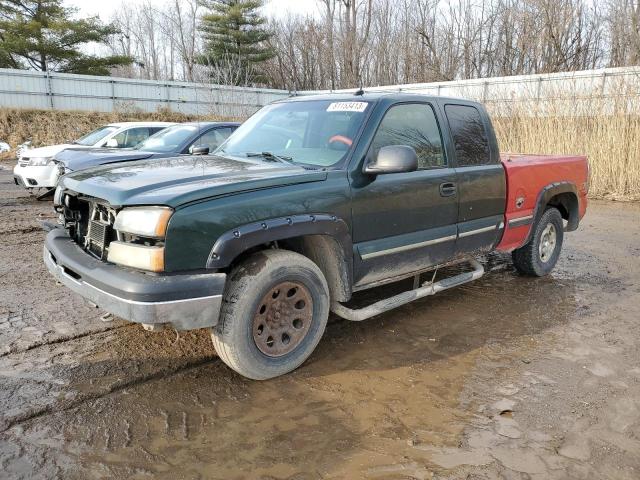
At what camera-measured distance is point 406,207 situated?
3834mm

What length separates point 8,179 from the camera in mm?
13586

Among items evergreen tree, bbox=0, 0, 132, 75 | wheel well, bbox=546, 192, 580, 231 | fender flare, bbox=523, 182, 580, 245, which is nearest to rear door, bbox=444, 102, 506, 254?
fender flare, bbox=523, 182, 580, 245

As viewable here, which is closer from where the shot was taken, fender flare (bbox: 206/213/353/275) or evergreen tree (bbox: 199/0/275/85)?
fender flare (bbox: 206/213/353/275)

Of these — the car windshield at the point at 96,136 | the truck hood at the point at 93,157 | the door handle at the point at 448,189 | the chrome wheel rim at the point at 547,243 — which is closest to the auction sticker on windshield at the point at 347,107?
the door handle at the point at 448,189

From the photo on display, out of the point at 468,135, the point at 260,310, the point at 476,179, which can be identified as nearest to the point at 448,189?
the point at 476,179

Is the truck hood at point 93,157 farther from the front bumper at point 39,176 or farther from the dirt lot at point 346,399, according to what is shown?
the dirt lot at point 346,399

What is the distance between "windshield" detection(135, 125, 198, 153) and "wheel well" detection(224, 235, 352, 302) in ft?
17.2

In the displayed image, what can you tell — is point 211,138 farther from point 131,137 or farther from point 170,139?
point 131,137

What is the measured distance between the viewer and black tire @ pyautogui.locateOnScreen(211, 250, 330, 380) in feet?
9.82

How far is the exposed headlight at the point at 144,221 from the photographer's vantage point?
2.70 metres

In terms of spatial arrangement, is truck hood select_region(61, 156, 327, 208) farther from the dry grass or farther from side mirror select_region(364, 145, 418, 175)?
the dry grass

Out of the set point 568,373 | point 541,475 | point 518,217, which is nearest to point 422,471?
point 541,475

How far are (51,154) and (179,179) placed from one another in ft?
26.2

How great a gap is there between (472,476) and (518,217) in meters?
3.20
